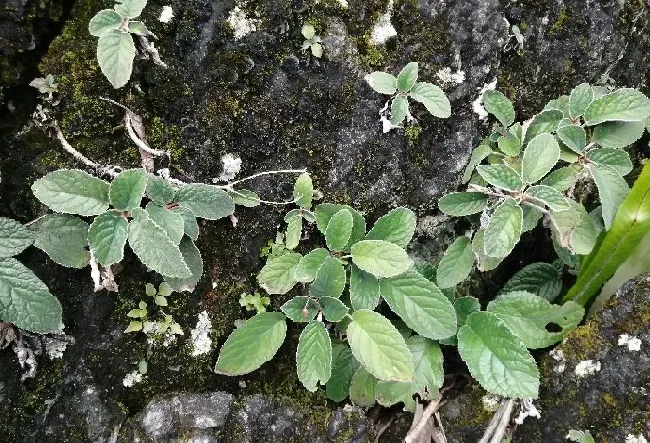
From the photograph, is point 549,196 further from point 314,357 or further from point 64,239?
point 64,239

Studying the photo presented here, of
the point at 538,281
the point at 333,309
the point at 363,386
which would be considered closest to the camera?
the point at 333,309

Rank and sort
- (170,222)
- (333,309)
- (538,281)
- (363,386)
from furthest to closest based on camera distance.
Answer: (538,281) → (363,386) → (333,309) → (170,222)

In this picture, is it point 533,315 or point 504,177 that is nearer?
point 504,177

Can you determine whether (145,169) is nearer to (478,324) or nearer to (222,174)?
(222,174)

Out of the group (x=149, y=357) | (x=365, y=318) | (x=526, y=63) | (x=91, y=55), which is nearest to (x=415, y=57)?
(x=526, y=63)

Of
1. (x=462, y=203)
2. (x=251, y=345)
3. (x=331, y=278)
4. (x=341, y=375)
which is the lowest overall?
(x=341, y=375)

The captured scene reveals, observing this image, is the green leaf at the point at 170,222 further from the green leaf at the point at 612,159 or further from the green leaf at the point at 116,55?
the green leaf at the point at 612,159

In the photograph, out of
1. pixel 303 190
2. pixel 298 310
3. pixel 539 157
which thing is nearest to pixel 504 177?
pixel 539 157

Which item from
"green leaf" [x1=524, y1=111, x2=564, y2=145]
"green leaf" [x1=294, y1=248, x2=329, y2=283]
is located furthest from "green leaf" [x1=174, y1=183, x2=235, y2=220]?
"green leaf" [x1=524, y1=111, x2=564, y2=145]
